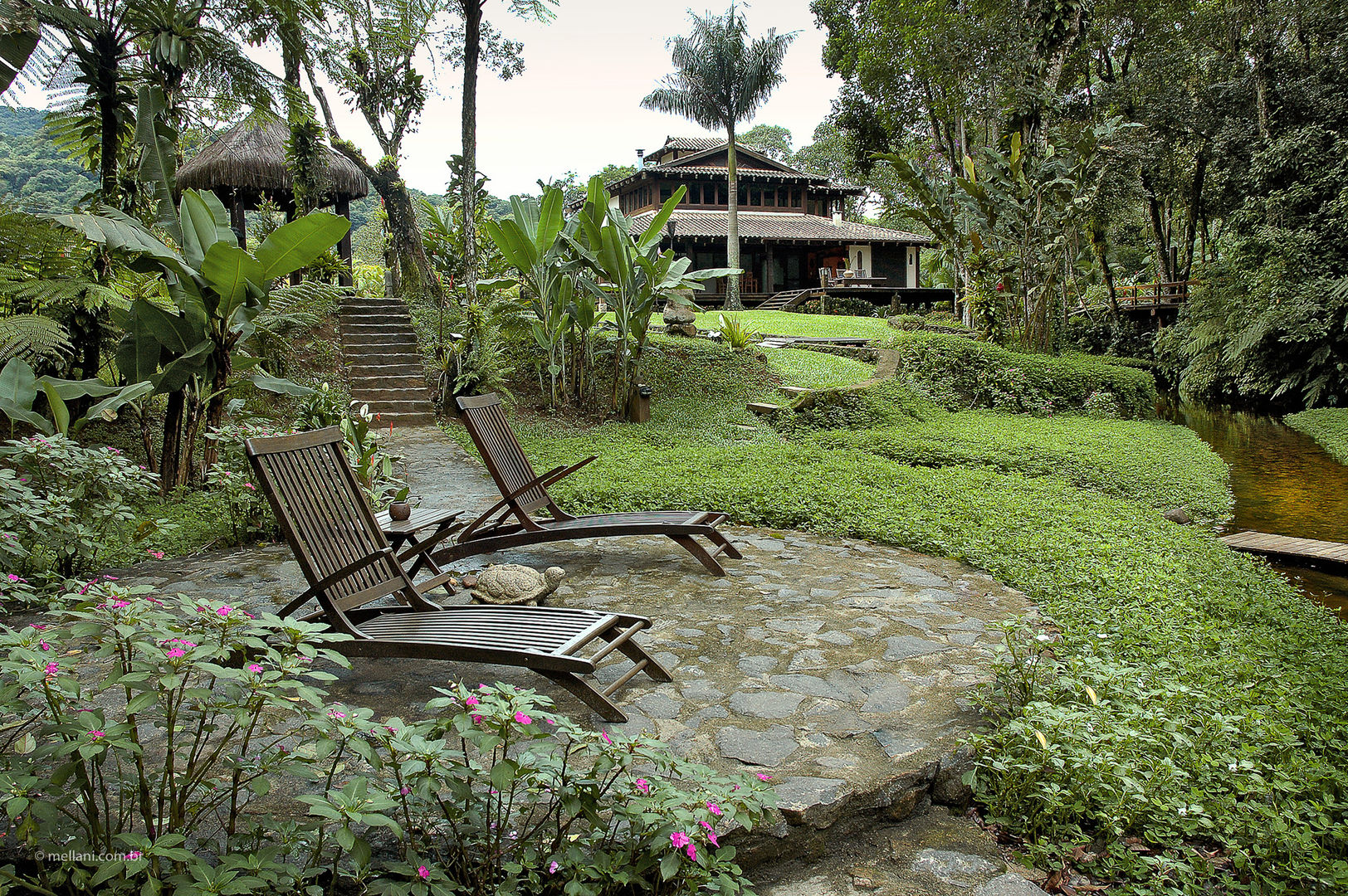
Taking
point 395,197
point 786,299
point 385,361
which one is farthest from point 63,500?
point 786,299

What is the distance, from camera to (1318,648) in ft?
14.9

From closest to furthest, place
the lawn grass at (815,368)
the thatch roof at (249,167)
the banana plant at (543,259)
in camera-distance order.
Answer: the banana plant at (543,259)
the lawn grass at (815,368)
the thatch roof at (249,167)

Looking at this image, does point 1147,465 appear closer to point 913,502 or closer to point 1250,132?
point 913,502

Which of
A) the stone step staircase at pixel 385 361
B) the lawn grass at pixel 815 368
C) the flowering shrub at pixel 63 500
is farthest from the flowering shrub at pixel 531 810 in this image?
the lawn grass at pixel 815 368

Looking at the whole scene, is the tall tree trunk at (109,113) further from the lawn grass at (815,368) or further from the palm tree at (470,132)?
the lawn grass at (815,368)

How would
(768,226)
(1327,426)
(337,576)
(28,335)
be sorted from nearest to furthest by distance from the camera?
1. (337,576)
2. (28,335)
3. (1327,426)
4. (768,226)

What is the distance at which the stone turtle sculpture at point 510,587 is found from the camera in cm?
429

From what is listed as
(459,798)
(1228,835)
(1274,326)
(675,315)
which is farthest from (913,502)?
(1274,326)

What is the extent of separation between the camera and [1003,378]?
594 inches

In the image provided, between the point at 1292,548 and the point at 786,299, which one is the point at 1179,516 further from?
the point at 786,299

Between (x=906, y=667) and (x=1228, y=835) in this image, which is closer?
(x=1228, y=835)

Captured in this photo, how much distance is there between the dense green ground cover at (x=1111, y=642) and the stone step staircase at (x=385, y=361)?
117 inches

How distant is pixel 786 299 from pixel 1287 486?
67.3 ft

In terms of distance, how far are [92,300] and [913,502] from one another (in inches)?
262
